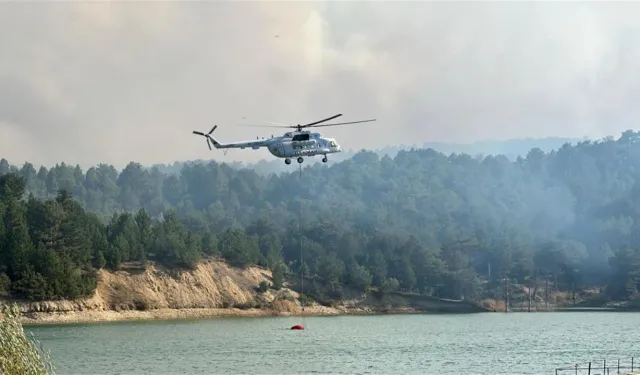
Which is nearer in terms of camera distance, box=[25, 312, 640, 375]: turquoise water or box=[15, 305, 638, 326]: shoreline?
box=[25, 312, 640, 375]: turquoise water

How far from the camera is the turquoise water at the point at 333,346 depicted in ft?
286

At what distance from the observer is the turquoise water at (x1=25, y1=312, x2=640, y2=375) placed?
286 ft

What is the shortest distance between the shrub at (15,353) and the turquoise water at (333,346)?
Result: 3799cm

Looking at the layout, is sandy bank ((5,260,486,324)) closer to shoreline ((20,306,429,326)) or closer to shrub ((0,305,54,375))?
shoreline ((20,306,429,326))

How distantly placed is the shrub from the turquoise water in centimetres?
3799

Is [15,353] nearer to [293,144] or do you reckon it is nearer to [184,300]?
[293,144]

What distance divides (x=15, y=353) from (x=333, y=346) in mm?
65858

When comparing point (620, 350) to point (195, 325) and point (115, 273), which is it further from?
point (115, 273)

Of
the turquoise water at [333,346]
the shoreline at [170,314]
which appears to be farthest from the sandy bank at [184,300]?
the turquoise water at [333,346]

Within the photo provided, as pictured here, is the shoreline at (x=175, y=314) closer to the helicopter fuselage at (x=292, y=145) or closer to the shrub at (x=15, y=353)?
the helicopter fuselage at (x=292, y=145)

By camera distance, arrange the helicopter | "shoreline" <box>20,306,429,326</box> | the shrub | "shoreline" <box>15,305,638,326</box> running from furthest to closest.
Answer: "shoreline" <box>15,305,638,326</box> < "shoreline" <box>20,306,429,326</box> < the helicopter < the shrub

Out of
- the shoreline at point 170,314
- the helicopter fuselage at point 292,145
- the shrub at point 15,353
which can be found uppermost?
the helicopter fuselage at point 292,145

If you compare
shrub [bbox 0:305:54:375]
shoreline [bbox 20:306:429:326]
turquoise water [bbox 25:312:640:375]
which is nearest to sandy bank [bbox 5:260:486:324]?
shoreline [bbox 20:306:429:326]

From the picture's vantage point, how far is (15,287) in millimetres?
142000
